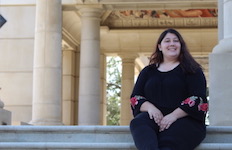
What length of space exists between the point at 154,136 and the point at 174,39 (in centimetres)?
136

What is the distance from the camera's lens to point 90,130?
24.4ft

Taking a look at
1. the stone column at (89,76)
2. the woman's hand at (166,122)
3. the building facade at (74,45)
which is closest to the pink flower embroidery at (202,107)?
the woman's hand at (166,122)

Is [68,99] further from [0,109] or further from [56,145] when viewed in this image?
[56,145]

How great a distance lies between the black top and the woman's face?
0.17m

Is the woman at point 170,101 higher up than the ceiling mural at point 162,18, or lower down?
lower down

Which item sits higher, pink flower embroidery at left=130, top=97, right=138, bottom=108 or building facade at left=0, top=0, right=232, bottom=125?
building facade at left=0, top=0, right=232, bottom=125

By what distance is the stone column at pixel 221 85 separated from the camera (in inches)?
389

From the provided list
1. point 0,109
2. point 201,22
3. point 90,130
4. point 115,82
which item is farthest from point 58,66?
point 115,82

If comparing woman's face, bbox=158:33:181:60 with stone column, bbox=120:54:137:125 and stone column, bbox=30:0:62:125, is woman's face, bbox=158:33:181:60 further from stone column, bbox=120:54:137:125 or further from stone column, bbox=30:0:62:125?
stone column, bbox=120:54:137:125

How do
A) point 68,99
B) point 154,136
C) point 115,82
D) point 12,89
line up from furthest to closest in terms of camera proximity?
point 115,82, point 68,99, point 12,89, point 154,136

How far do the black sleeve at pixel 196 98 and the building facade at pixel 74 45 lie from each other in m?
14.3

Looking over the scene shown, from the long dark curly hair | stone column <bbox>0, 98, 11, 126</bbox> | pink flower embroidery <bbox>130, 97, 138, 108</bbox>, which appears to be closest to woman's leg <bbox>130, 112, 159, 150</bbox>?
pink flower embroidery <bbox>130, 97, 138, 108</bbox>

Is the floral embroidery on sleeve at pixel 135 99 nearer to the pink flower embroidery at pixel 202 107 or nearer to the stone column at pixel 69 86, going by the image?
the pink flower embroidery at pixel 202 107

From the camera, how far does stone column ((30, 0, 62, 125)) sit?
22766 millimetres
